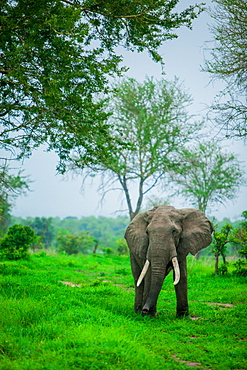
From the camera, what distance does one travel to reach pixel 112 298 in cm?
963

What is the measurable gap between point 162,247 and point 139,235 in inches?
35.4

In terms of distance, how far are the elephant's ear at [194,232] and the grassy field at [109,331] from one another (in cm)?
147

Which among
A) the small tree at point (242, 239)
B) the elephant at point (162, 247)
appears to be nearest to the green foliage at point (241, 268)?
the small tree at point (242, 239)

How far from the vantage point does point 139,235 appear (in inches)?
324

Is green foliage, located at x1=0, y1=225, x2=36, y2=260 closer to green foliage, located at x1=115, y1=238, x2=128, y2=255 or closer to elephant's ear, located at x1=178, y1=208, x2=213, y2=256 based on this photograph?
elephant's ear, located at x1=178, y1=208, x2=213, y2=256

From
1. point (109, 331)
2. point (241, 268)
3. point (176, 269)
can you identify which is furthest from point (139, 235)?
point (241, 268)

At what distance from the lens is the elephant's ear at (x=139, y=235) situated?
8.01 m

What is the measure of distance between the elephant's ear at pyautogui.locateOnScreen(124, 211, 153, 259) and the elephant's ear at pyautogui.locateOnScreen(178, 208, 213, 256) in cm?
79

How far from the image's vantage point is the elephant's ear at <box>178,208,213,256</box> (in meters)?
8.04

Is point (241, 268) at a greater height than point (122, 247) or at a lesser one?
greater

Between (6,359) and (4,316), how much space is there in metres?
1.94

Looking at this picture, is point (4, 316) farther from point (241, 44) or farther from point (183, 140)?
point (183, 140)

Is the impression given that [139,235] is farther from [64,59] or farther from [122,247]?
[122,247]

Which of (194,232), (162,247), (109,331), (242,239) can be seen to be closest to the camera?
(109,331)
